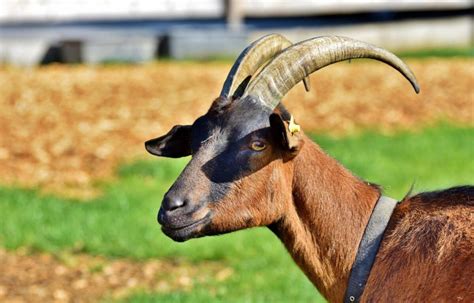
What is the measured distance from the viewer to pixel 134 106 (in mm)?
15969

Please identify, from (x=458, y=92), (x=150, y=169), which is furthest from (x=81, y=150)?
(x=458, y=92)

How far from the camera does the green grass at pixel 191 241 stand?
8586 mm

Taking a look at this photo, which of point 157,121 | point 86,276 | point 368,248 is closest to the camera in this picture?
point 368,248

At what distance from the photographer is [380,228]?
16.9ft

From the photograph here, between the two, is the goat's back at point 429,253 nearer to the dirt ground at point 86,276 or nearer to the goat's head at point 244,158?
the goat's head at point 244,158

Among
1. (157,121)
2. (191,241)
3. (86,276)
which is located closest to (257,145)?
(86,276)

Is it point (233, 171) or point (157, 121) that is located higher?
point (233, 171)

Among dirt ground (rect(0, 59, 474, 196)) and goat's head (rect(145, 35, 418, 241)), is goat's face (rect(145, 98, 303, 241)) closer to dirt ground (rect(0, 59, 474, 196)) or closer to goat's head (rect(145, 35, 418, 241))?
goat's head (rect(145, 35, 418, 241))

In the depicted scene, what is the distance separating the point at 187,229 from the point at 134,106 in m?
11.2

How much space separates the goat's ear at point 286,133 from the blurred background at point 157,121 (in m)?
3.27

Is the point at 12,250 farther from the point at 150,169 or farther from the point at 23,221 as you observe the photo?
the point at 150,169

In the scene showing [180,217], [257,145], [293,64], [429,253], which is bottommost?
[429,253]

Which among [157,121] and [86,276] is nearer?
[86,276]

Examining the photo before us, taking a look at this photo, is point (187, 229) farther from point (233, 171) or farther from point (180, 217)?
point (233, 171)
